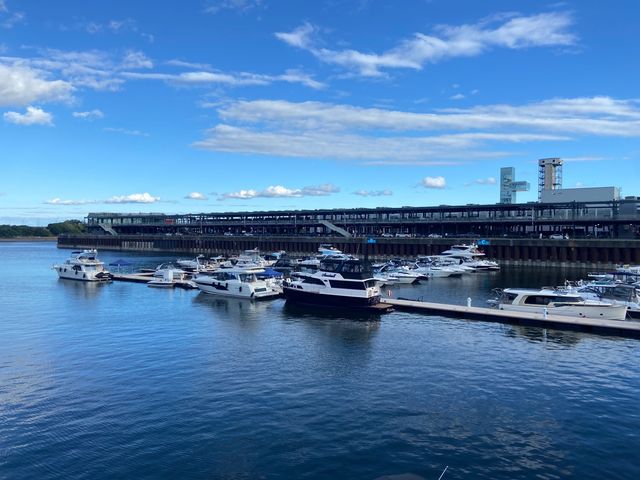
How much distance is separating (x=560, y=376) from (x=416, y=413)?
35.8 feet

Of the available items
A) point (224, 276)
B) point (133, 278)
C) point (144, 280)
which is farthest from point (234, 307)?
point (133, 278)

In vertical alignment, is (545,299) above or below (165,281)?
above

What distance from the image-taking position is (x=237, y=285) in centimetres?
6000

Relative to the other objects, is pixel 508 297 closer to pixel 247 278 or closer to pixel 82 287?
pixel 247 278

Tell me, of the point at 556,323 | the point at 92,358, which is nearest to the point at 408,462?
the point at 92,358

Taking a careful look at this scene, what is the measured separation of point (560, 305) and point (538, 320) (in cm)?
374

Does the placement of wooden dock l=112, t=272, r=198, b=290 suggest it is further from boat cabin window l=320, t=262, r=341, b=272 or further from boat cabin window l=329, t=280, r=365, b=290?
boat cabin window l=329, t=280, r=365, b=290

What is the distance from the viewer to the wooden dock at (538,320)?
39.4 metres

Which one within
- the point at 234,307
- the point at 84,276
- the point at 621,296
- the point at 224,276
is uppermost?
the point at 224,276

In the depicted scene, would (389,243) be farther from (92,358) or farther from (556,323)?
(92,358)

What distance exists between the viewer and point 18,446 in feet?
65.6

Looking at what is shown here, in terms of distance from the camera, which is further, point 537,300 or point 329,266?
point 329,266

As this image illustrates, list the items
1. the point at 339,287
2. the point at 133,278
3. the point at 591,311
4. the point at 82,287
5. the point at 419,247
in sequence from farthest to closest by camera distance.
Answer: the point at 419,247
the point at 133,278
the point at 82,287
the point at 339,287
the point at 591,311

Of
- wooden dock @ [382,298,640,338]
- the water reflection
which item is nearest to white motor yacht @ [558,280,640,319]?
wooden dock @ [382,298,640,338]
